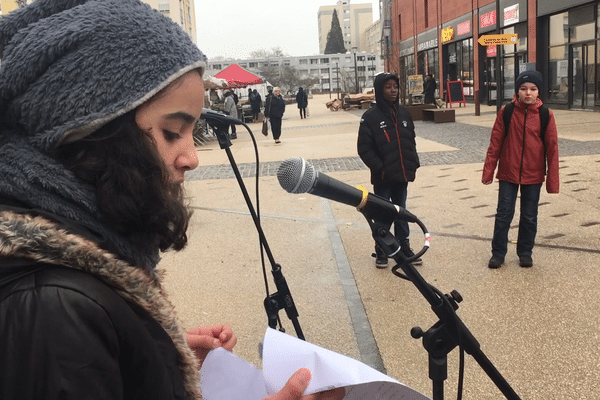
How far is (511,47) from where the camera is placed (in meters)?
26.6

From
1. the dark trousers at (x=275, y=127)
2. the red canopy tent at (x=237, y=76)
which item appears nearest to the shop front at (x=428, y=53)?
the red canopy tent at (x=237, y=76)

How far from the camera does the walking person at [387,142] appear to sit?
5.65 meters

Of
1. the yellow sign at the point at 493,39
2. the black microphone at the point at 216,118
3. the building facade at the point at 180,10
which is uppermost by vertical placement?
the building facade at the point at 180,10

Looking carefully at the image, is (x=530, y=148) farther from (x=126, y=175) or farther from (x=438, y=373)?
(x=126, y=175)

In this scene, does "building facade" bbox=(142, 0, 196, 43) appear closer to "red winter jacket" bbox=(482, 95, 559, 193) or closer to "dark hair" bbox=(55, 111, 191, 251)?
"red winter jacket" bbox=(482, 95, 559, 193)

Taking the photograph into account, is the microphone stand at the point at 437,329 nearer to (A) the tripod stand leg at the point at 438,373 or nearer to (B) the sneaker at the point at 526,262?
(A) the tripod stand leg at the point at 438,373

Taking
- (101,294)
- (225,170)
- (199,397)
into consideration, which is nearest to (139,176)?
(101,294)

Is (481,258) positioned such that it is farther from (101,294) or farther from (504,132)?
(101,294)

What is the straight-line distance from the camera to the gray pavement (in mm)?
3623

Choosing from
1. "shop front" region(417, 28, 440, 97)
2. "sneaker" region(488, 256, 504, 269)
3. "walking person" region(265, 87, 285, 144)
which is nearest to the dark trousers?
"walking person" region(265, 87, 285, 144)

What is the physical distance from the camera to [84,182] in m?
1.11

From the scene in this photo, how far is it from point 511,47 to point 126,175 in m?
28.1

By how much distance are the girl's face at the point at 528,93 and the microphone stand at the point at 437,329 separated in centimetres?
389

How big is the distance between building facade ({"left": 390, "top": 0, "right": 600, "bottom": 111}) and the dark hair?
10.7 metres
